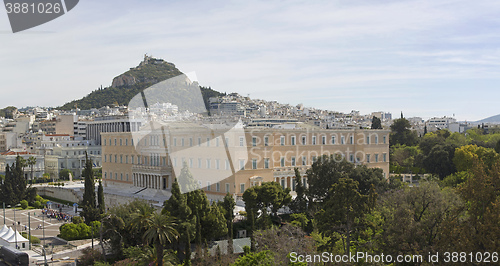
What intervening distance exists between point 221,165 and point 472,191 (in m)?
23.6

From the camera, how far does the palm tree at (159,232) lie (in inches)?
826

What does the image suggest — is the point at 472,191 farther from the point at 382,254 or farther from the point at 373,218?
the point at 373,218

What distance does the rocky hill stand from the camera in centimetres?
13538

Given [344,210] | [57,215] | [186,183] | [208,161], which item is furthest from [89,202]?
[344,210]

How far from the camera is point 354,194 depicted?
20.6m

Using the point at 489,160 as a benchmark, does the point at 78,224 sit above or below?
below

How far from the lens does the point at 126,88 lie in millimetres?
139875

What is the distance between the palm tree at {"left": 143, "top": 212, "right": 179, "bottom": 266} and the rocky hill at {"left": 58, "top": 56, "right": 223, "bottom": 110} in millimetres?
110977

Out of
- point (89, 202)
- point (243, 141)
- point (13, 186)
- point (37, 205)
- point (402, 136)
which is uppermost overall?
point (243, 141)

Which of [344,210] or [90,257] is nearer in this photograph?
[344,210]

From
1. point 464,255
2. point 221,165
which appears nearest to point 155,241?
point 464,255

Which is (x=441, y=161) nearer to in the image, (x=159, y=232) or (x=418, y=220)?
(x=418, y=220)

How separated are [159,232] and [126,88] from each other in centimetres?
12341

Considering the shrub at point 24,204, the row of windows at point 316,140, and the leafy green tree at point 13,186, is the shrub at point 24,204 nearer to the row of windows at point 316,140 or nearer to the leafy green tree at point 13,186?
the leafy green tree at point 13,186
